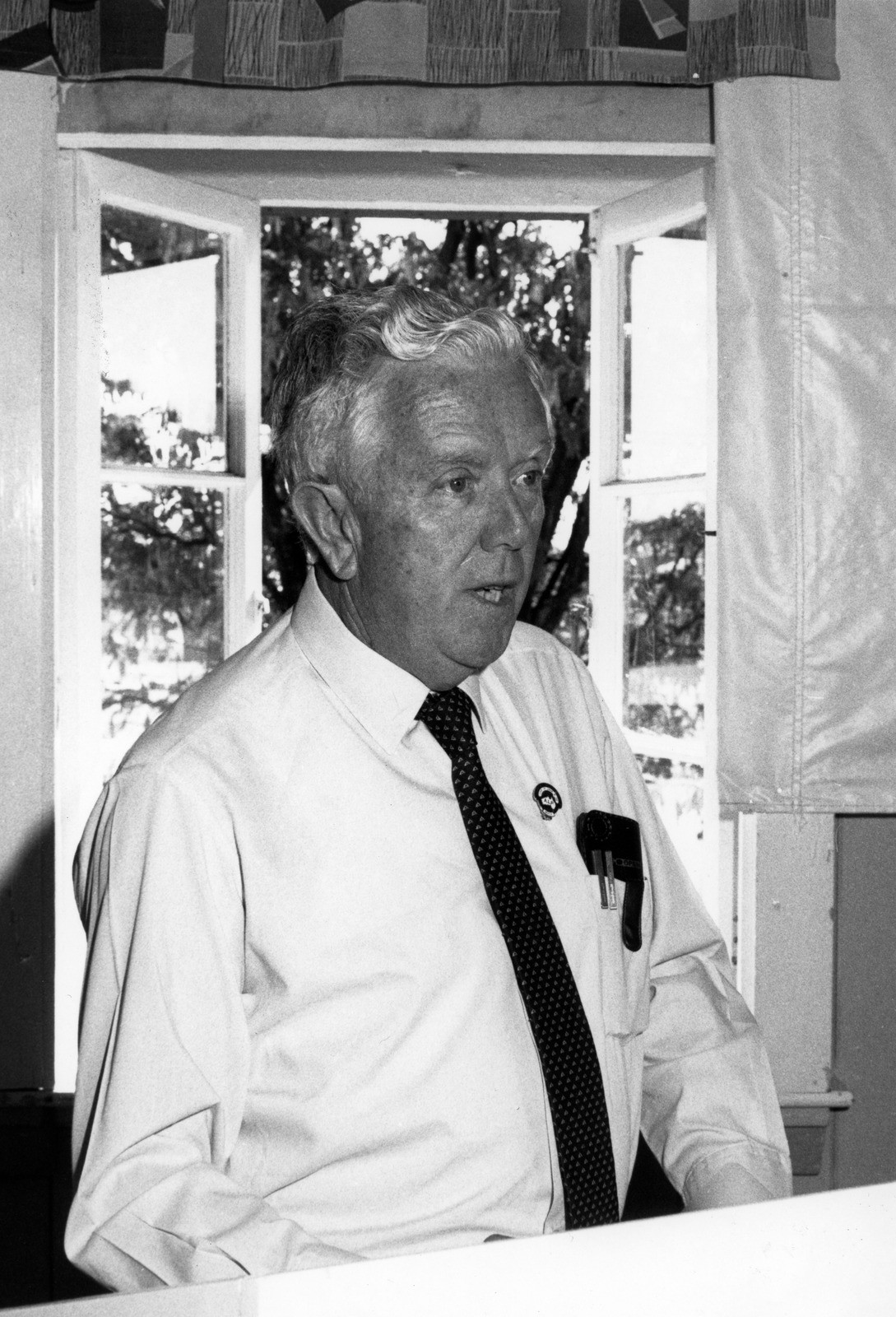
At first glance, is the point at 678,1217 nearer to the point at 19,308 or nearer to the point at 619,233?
the point at 19,308

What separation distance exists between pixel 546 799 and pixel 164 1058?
51 centimetres

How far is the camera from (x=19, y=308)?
229 centimetres

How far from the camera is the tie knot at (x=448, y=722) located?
1440 millimetres

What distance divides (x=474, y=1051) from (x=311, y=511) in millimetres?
575

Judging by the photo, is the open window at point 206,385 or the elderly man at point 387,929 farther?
the open window at point 206,385

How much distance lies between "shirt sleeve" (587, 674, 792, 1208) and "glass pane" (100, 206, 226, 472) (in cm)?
129

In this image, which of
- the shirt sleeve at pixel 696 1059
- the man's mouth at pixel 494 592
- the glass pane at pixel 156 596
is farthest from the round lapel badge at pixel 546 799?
the glass pane at pixel 156 596

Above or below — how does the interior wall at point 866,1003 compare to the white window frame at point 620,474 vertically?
below

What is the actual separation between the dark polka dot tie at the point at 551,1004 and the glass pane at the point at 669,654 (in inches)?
47.5

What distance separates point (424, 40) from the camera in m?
2.29

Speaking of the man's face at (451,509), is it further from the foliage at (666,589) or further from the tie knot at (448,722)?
the foliage at (666,589)

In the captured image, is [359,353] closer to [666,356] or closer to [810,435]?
[810,435]

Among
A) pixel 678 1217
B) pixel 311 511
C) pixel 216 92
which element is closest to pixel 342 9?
pixel 216 92

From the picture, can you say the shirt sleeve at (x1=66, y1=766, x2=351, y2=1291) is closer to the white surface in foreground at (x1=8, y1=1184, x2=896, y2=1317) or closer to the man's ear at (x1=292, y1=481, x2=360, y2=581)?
the man's ear at (x1=292, y1=481, x2=360, y2=581)
